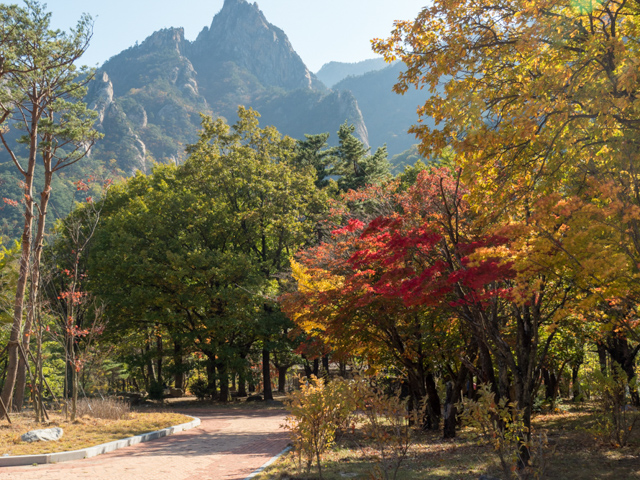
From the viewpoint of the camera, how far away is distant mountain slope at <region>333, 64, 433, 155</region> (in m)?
152

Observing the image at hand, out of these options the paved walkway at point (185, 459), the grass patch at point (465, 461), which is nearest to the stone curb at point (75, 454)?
the paved walkway at point (185, 459)

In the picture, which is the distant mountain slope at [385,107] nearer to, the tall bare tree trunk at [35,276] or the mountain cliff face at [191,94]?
the mountain cliff face at [191,94]

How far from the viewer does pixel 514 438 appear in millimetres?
5164

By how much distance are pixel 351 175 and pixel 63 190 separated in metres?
44.3

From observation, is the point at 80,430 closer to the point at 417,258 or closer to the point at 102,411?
the point at 102,411

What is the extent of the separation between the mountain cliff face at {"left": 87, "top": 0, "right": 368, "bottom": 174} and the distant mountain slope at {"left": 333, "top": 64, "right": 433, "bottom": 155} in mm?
12995

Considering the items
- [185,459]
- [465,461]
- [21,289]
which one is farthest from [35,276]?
[465,461]

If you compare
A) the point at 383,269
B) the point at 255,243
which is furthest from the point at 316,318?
the point at 255,243

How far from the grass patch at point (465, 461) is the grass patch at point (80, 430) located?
4098 millimetres

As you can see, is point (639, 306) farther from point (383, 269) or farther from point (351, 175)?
point (351, 175)

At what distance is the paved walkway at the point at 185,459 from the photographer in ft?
23.3

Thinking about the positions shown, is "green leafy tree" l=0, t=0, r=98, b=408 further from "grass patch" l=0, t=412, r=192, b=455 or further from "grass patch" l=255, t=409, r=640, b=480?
"grass patch" l=255, t=409, r=640, b=480

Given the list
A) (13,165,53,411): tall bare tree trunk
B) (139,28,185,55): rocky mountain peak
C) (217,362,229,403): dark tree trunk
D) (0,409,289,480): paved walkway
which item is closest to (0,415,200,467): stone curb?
(0,409,289,480): paved walkway

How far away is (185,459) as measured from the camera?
8531mm
